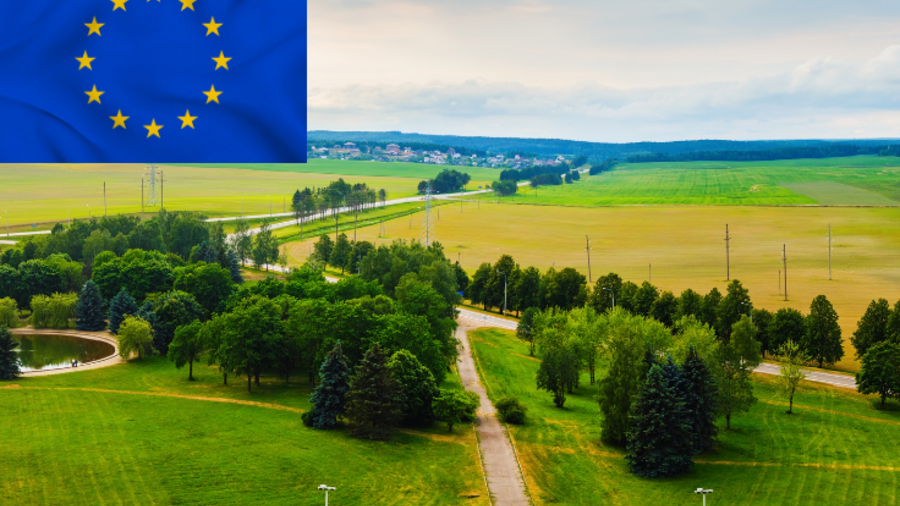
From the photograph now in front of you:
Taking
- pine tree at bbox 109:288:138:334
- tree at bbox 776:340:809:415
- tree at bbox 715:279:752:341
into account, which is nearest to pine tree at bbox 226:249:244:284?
pine tree at bbox 109:288:138:334

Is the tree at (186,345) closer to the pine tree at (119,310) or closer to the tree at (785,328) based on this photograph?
the pine tree at (119,310)

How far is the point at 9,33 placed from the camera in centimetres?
2106

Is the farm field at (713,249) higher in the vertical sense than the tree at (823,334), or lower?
higher

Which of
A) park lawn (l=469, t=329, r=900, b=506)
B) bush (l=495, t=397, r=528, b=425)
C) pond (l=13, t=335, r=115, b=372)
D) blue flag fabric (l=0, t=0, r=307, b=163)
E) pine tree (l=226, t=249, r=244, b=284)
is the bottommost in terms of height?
park lawn (l=469, t=329, r=900, b=506)

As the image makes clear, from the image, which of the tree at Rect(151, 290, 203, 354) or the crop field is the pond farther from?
the crop field

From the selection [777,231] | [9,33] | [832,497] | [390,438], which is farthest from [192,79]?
[777,231]

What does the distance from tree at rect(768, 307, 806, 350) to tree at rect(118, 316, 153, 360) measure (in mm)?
59405

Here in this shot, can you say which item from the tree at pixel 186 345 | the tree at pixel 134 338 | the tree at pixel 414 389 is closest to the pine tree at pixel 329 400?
the tree at pixel 414 389

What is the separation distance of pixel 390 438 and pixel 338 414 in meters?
4.31

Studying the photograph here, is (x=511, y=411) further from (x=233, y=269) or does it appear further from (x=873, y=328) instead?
(x=233, y=269)

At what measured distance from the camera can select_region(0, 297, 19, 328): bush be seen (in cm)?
8575

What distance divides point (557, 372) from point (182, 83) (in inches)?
1987

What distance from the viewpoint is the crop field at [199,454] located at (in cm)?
4497

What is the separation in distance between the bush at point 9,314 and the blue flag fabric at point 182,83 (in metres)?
73.6
